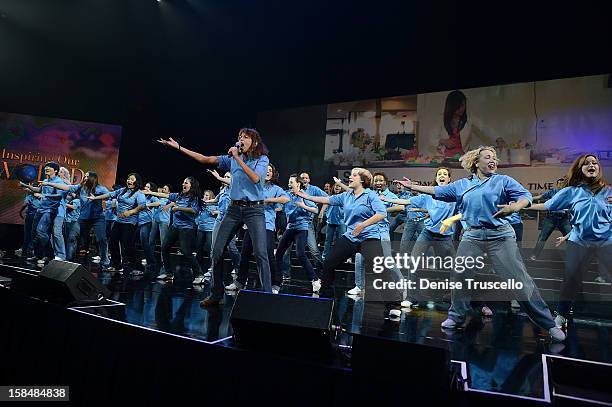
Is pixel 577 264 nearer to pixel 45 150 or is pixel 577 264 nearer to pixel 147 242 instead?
pixel 147 242

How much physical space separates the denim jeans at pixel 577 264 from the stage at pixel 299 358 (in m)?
0.34

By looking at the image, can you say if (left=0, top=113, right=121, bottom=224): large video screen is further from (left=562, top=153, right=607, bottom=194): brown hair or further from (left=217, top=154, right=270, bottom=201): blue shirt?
(left=562, top=153, right=607, bottom=194): brown hair

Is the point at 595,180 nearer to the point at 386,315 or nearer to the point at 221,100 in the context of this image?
the point at 386,315

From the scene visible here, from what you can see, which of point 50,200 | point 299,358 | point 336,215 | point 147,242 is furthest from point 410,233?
point 50,200

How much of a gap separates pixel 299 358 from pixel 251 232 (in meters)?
1.98

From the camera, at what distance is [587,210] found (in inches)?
156

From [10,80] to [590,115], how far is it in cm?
1556

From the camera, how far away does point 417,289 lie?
535 cm

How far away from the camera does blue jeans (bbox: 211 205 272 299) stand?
12.9 feet

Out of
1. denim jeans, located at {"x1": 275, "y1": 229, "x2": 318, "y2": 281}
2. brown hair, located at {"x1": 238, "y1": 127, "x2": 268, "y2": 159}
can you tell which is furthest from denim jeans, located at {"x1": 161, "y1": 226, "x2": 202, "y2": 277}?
brown hair, located at {"x1": 238, "y1": 127, "x2": 268, "y2": 159}

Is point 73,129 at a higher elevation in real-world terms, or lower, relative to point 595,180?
higher

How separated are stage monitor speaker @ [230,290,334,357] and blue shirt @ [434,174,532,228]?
6.94 feet

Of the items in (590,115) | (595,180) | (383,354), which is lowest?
(383,354)

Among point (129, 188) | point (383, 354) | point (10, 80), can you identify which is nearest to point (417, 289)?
point (383, 354)
